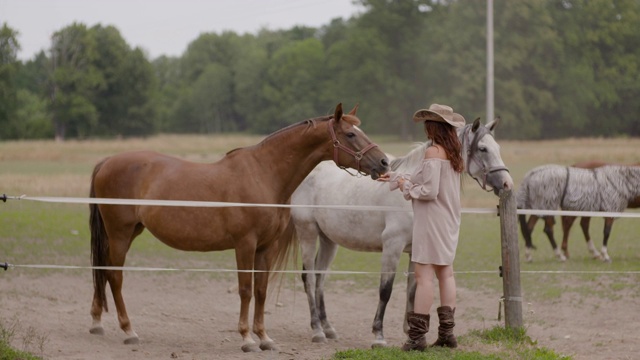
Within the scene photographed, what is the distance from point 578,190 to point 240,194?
8065 mm

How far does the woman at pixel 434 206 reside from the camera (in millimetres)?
5895

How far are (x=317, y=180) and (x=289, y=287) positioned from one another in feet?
10.1

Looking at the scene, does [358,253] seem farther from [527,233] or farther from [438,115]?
[438,115]

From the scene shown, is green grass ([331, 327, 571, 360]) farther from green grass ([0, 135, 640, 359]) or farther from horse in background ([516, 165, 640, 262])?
horse in background ([516, 165, 640, 262])

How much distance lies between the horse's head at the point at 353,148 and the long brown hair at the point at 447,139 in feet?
1.87

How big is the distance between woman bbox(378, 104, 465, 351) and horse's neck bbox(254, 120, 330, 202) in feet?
3.71

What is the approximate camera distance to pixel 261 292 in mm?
7055

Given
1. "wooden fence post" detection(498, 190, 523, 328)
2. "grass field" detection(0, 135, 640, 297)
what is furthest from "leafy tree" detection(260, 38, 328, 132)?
"wooden fence post" detection(498, 190, 523, 328)

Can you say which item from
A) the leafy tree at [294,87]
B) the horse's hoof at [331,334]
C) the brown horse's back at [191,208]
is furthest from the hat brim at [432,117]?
the leafy tree at [294,87]

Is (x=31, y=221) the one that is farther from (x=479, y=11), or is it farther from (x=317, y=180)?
(x=479, y=11)

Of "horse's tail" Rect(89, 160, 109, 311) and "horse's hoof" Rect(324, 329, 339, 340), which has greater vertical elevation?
"horse's tail" Rect(89, 160, 109, 311)

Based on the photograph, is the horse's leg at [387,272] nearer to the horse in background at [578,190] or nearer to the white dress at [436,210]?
the white dress at [436,210]

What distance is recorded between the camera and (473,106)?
4391 centimetres

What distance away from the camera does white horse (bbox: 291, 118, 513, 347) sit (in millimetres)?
6727
